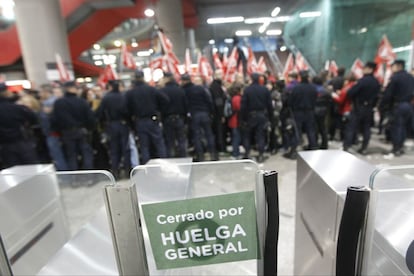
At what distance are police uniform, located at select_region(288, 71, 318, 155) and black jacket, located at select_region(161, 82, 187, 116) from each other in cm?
173

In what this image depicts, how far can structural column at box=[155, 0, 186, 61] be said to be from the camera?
9.30m

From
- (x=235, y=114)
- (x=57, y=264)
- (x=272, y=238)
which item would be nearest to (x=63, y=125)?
(x=235, y=114)

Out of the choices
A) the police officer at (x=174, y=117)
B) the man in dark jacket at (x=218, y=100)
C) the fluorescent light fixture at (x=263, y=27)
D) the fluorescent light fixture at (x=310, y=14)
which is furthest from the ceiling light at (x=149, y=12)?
the police officer at (x=174, y=117)

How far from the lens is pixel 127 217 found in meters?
0.75

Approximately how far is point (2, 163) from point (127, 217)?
141 inches

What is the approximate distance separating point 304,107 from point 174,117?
2.06m

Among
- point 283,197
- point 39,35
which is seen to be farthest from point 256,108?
point 39,35

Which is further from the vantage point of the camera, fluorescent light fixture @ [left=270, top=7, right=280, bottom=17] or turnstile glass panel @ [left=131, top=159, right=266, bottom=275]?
fluorescent light fixture @ [left=270, top=7, right=280, bottom=17]

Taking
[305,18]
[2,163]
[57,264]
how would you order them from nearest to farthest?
[57,264]
[2,163]
[305,18]

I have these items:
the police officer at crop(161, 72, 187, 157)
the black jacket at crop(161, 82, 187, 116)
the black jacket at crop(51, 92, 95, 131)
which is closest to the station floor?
the black jacket at crop(51, 92, 95, 131)

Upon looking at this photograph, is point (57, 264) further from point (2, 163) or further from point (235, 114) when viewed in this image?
point (235, 114)

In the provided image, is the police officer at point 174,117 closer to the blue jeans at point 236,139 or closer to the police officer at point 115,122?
the police officer at point 115,122

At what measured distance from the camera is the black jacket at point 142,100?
365 cm

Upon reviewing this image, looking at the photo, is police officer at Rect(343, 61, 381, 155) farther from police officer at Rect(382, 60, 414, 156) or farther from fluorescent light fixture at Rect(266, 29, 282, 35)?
fluorescent light fixture at Rect(266, 29, 282, 35)
